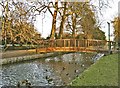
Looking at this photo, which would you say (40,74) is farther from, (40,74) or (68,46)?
(68,46)

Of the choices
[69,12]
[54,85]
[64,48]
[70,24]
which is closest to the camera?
[54,85]

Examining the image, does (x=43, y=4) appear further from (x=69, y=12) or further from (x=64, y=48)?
(x=64, y=48)

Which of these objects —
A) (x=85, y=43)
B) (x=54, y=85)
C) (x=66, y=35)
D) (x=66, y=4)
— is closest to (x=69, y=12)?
(x=66, y=4)

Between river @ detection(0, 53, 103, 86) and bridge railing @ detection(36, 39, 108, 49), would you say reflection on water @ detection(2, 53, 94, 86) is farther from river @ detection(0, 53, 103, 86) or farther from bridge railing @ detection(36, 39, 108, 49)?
bridge railing @ detection(36, 39, 108, 49)

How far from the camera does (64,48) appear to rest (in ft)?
75.6

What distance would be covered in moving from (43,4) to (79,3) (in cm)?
346

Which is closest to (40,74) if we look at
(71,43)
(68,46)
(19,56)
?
(19,56)

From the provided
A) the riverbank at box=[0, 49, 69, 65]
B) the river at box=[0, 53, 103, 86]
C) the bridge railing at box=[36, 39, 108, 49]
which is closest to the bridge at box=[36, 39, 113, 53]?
the bridge railing at box=[36, 39, 108, 49]

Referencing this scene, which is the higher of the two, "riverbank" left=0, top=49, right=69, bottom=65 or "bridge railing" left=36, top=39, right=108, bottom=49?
"bridge railing" left=36, top=39, right=108, bottom=49

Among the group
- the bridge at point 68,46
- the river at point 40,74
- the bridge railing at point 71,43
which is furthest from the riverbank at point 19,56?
the bridge railing at point 71,43

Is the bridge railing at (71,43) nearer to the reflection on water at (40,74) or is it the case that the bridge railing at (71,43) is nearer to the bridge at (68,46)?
the bridge at (68,46)

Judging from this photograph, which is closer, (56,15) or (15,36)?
(15,36)

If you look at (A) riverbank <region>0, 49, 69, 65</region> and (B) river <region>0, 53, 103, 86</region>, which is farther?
(A) riverbank <region>0, 49, 69, 65</region>

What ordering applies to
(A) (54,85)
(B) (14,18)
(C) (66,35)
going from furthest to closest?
(C) (66,35) → (A) (54,85) → (B) (14,18)
